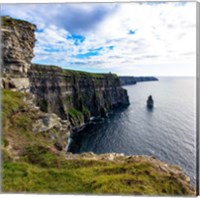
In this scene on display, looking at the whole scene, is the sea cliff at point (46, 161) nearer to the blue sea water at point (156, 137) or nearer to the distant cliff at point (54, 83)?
the distant cliff at point (54, 83)

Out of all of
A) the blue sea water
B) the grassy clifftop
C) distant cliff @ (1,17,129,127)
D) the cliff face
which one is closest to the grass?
the grassy clifftop

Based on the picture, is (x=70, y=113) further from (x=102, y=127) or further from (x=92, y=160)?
(x=92, y=160)

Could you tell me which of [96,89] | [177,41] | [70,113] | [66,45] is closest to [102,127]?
[70,113]

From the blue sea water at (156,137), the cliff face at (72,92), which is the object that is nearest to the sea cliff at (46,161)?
the blue sea water at (156,137)

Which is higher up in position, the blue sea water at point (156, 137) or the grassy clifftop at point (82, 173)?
the grassy clifftop at point (82, 173)

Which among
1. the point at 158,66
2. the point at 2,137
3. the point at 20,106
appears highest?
the point at 158,66

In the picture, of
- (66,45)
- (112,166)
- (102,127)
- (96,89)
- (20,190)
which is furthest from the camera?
(96,89)
